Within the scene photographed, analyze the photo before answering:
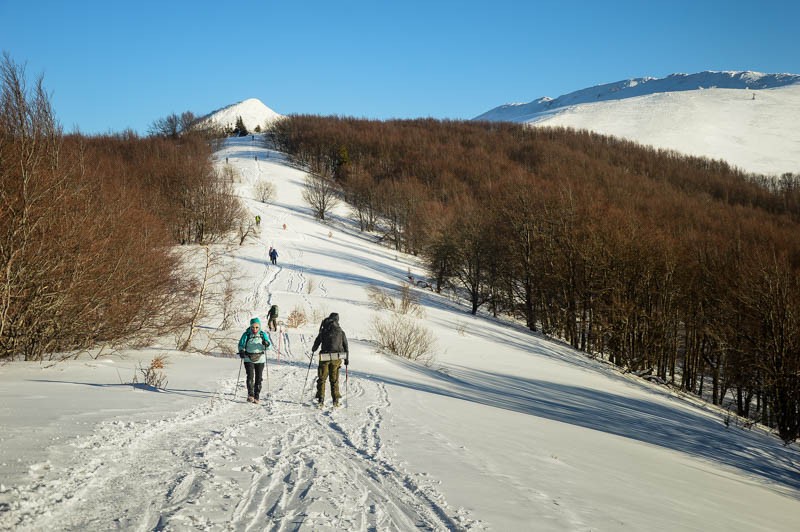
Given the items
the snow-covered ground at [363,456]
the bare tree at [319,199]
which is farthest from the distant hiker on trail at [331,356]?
the bare tree at [319,199]

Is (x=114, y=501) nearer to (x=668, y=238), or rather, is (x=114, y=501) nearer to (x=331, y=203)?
(x=668, y=238)

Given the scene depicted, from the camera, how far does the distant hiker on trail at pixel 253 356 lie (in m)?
8.73

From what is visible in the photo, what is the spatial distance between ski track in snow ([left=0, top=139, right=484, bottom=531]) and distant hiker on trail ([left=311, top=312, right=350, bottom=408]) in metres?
1.28

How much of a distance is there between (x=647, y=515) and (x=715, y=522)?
3.62 feet

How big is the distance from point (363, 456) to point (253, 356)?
3.76 meters

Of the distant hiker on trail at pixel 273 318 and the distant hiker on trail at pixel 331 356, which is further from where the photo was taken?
the distant hiker on trail at pixel 273 318

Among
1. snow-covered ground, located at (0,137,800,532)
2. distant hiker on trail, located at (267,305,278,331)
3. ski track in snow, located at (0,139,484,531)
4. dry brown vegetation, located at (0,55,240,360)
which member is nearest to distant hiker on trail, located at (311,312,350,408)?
snow-covered ground, located at (0,137,800,532)

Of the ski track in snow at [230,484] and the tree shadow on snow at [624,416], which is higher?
the ski track in snow at [230,484]

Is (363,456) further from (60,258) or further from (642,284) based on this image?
(642,284)

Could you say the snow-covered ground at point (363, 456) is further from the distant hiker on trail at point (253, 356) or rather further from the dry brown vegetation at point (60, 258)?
the dry brown vegetation at point (60, 258)

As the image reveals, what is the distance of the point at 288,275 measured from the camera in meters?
34.5

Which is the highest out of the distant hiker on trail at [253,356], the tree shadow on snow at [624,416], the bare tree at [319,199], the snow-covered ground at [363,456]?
the bare tree at [319,199]

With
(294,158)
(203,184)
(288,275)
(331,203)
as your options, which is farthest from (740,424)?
(294,158)

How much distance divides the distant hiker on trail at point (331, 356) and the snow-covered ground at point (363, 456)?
390 mm
